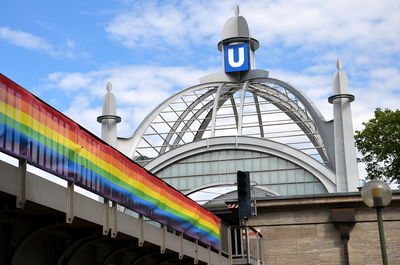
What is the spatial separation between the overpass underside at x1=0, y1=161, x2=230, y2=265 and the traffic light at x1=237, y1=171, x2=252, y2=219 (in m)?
7.03

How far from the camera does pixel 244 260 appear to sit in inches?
954

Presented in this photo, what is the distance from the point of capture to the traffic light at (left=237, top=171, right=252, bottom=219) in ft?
79.4

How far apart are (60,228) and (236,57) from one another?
39.6 m

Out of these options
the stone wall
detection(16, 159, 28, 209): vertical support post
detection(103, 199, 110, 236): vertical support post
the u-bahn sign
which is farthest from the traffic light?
detection(16, 159, 28, 209): vertical support post

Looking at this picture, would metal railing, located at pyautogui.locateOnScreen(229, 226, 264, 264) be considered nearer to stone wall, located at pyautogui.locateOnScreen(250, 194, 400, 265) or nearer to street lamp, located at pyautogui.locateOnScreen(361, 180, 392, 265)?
stone wall, located at pyautogui.locateOnScreen(250, 194, 400, 265)

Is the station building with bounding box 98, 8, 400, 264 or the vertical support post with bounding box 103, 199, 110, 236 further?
the station building with bounding box 98, 8, 400, 264

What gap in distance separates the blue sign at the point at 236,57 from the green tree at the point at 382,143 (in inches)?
386

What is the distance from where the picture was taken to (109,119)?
45.1 m

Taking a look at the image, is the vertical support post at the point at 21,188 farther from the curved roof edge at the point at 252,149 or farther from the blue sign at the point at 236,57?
the blue sign at the point at 236,57

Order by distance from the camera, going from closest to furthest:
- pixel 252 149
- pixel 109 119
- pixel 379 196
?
pixel 379 196, pixel 252 149, pixel 109 119

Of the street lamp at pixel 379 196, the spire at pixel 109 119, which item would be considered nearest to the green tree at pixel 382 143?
the spire at pixel 109 119

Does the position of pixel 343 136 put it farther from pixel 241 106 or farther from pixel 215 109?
pixel 215 109

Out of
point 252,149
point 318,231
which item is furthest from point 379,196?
point 252,149

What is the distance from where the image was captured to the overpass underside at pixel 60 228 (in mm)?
10086
